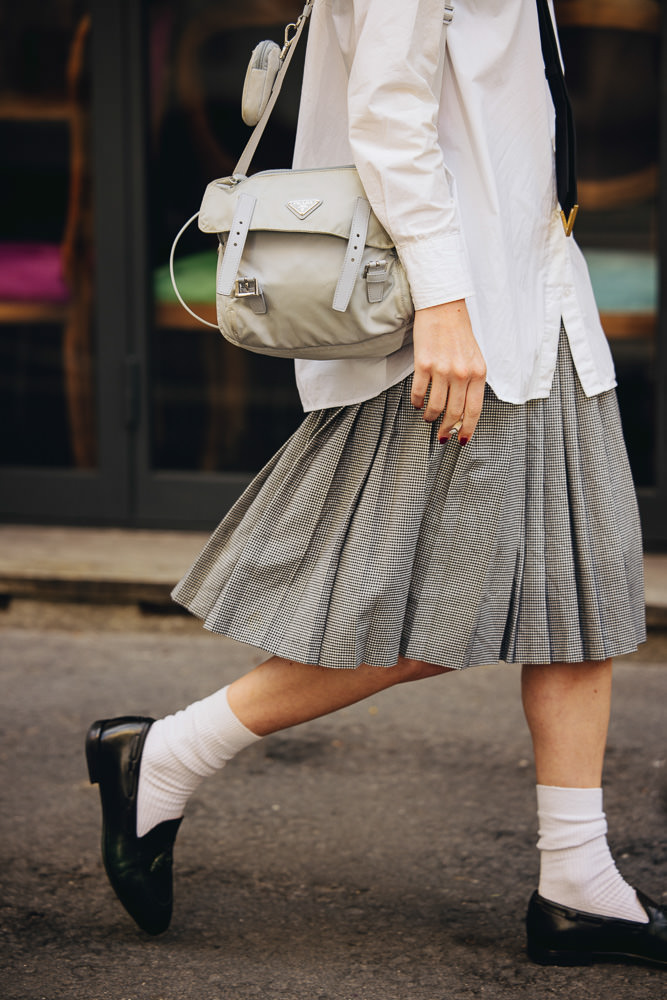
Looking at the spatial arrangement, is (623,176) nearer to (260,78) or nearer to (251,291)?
(260,78)

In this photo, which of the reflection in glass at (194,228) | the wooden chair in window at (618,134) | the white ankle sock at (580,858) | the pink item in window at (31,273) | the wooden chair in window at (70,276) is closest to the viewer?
the white ankle sock at (580,858)

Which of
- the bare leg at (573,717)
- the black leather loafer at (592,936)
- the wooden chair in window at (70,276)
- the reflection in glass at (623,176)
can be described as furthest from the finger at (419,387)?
the wooden chair in window at (70,276)

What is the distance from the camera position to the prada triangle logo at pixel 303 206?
1779 millimetres

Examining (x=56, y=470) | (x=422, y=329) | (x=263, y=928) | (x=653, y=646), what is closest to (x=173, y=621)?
(x=56, y=470)

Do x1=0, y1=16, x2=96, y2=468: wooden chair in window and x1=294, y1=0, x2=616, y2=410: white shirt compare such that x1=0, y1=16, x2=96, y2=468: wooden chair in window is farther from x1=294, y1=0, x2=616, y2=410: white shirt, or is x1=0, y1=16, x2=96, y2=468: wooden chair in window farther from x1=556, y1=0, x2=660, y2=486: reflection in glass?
x1=294, y1=0, x2=616, y2=410: white shirt

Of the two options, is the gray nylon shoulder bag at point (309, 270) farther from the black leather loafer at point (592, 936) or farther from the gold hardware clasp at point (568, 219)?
the black leather loafer at point (592, 936)

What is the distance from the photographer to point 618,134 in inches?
171

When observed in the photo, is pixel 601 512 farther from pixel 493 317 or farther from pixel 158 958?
pixel 158 958

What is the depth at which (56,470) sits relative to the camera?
4.82m

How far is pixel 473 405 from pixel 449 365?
0.22ft

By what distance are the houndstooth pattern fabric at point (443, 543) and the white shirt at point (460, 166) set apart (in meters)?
0.06

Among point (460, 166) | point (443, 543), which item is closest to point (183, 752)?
point (443, 543)

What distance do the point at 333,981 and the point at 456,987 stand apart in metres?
0.19

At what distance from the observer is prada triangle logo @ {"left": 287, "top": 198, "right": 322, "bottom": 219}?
70.1 inches
